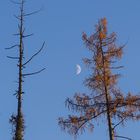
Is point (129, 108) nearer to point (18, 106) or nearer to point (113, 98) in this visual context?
point (113, 98)

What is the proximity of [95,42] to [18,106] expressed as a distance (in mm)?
6572

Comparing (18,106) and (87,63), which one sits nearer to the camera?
(18,106)

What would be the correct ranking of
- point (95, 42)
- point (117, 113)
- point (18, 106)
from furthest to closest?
point (95, 42), point (117, 113), point (18, 106)

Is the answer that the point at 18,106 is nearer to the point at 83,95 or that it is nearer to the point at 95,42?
the point at 83,95

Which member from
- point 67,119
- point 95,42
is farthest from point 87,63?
point 67,119

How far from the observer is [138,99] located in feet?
103

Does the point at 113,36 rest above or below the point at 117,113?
above

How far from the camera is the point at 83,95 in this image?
103ft

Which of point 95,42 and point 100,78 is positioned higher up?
point 95,42

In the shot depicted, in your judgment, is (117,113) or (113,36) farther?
(113,36)

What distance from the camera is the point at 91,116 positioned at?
3103cm

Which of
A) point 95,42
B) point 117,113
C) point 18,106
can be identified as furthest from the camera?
point 95,42

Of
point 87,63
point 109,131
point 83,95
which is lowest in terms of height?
point 109,131

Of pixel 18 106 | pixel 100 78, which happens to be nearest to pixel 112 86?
pixel 100 78
